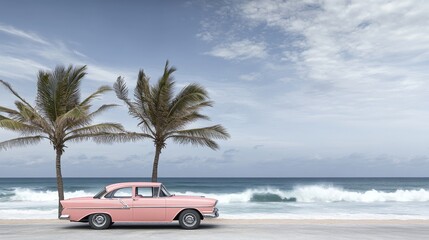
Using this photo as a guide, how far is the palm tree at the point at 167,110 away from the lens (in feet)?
77.6

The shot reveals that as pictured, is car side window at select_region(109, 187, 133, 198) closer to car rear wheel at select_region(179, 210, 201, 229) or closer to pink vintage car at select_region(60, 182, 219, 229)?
pink vintage car at select_region(60, 182, 219, 229)

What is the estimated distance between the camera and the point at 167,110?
23.8 m

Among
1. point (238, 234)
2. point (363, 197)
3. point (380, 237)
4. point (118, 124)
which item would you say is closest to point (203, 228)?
point (238, 234)

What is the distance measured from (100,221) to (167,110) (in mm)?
8317

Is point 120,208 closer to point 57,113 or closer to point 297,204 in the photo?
point 57,113

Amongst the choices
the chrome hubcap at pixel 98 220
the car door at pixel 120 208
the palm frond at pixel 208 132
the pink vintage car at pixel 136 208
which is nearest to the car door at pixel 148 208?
the pink vintage car at pixel 136 208

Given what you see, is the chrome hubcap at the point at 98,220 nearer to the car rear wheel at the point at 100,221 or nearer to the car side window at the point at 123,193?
the car rear wheel at the point at 100,221

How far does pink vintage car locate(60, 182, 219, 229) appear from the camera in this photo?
1664cm

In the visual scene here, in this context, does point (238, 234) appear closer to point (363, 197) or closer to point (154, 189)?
point (154, 189)

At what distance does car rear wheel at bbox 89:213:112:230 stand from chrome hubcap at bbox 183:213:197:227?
8.96 feet

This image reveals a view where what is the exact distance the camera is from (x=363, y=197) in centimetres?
5472

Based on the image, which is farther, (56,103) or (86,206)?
(56,103)

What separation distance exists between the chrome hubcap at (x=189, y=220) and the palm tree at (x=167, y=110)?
291 inches

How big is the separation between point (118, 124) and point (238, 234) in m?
9.91
